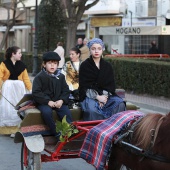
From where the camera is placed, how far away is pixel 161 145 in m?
3.97

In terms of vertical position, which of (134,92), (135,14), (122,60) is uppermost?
(135,14)

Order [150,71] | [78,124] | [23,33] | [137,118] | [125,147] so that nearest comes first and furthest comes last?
[125,147]
[137,118]
[78,124]
[150,71]
[23,33]

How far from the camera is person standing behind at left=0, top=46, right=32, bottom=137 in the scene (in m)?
9.28

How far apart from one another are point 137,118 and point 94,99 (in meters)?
1.47

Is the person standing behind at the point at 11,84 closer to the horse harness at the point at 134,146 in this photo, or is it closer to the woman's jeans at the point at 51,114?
the woman's jeans at the point at 51,114

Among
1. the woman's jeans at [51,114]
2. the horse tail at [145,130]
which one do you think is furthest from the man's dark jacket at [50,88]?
the horse tail at [145,130]

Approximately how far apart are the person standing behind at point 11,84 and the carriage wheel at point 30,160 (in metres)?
3.29

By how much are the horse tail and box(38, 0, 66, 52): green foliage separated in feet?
80.9

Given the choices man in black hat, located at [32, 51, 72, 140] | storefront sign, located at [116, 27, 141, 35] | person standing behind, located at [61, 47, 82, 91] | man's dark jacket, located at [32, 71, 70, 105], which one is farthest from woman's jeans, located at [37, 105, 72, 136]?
storefront sign, located at [116, 27, 141, 35]

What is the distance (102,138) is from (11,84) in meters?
4.91

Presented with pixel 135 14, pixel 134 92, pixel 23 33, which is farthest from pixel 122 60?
pixel 23 33

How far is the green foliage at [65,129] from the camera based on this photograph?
5.43 m

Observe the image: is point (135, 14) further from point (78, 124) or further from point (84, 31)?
point (78, 124)

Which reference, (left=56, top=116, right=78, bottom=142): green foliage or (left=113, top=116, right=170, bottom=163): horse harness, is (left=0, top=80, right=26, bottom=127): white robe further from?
(left=113, top=116, right=170, bottom=163): horse harness
